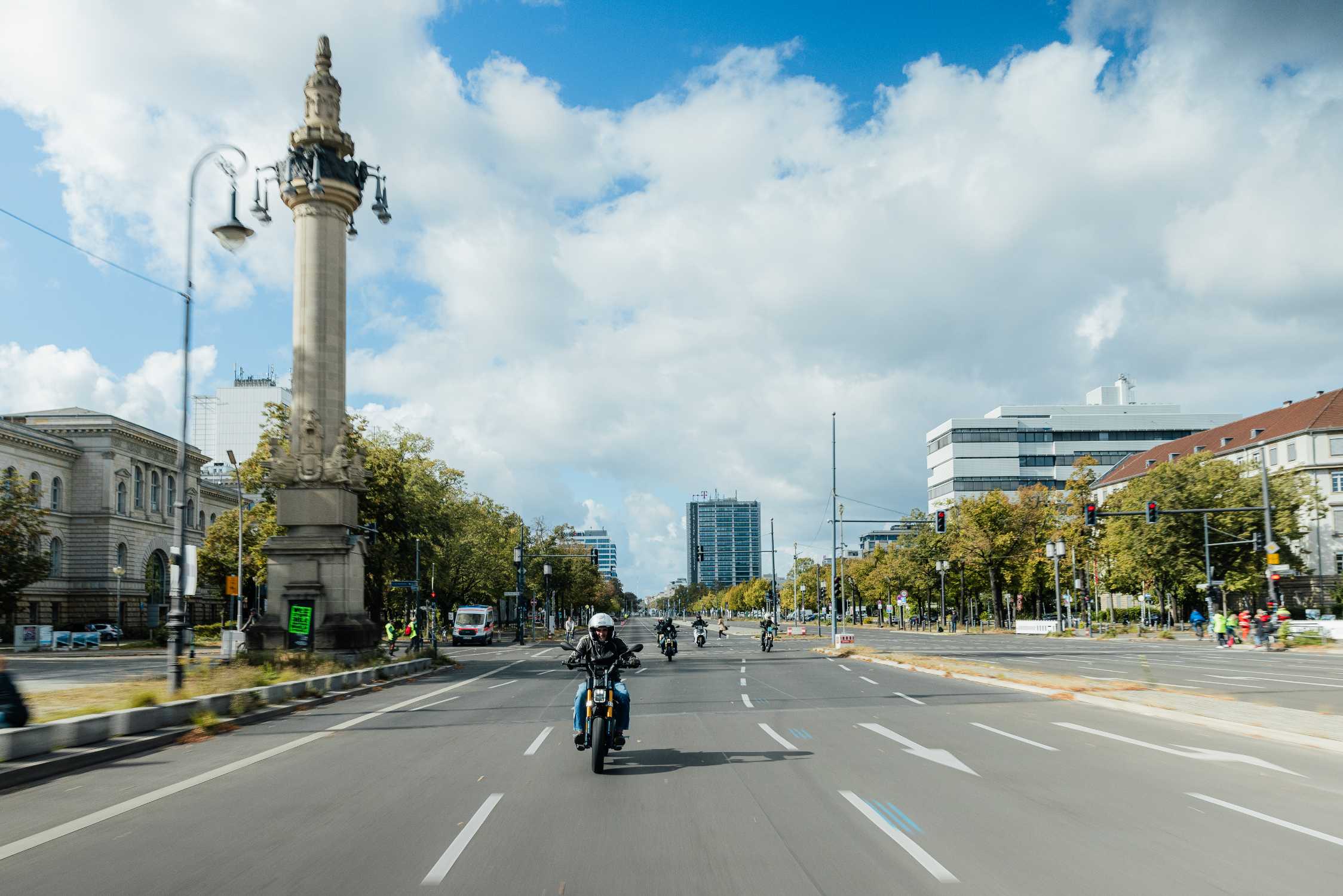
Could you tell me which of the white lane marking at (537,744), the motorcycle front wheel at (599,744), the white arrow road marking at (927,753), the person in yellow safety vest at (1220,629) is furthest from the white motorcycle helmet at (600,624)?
the person in yellow safety vest at (1220,629)

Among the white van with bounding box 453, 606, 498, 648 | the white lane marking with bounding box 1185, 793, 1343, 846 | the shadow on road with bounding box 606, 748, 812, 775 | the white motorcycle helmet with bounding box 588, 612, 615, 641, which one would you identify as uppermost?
the white motorcycle helmet with bounding box 588, 612, 615, 641

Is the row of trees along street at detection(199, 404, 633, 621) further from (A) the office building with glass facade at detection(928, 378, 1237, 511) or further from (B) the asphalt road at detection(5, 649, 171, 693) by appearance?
(A) the office building with glass facade at detection(928, 378, 1237, 511)

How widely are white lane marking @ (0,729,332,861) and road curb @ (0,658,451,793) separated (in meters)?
1.63

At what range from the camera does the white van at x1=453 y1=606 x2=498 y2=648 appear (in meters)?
61.6

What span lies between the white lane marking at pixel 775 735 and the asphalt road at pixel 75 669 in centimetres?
1536

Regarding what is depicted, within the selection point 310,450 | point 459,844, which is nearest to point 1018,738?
point 459,844

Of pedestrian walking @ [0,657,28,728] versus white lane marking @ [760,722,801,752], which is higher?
pedestrian walking @ [0,657,28,728]

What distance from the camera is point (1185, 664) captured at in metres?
30.9

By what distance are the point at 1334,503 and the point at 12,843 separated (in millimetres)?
86620

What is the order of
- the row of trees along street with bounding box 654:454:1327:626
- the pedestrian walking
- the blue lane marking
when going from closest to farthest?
the blue lane marking
the pedestrian walking
the row of trees along street with bounding box 654:454:1327:626

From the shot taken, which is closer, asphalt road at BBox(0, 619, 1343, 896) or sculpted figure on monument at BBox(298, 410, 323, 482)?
asphalt road at BBox(0, 619, 1343, 896)

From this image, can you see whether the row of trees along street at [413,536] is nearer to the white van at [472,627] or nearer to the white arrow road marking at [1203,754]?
the white van at [472,627]

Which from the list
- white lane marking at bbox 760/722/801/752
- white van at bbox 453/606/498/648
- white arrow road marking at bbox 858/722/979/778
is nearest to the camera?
white arrow road marking at bbox 858/722/979/778

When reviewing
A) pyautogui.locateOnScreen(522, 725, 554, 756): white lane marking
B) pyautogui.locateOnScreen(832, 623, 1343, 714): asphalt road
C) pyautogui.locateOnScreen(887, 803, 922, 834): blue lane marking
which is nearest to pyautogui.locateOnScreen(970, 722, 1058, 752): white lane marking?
pyautogui.locateOnScreen(887, 803, 922, 834): blue lane marking
